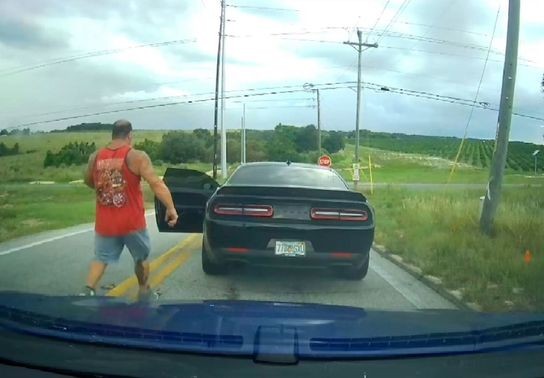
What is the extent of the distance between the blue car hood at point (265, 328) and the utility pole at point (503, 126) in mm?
7056

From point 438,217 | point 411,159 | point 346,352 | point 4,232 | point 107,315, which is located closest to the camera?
point 346,352

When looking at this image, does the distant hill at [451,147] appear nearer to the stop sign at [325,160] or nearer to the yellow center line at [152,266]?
the stop sign at [325,160]

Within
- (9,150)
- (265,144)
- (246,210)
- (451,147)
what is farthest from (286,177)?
(451,147)

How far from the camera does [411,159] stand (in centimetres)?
1152

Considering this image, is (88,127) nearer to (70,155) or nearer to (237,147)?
(70,155)

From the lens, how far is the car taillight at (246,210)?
6434 millimetres

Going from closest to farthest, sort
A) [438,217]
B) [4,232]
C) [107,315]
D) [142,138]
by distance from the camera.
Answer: [107,315]
[142,138]
[4,232]
[438,217]

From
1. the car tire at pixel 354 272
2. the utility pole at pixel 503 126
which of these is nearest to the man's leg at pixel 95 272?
the car tire at pixel 354 272

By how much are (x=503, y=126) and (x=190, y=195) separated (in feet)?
19.3

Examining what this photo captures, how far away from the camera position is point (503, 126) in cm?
1050

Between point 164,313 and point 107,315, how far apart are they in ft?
1.01

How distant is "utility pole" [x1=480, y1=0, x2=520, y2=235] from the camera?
399 inches

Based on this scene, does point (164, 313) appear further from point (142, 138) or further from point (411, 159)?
point (411, 159)

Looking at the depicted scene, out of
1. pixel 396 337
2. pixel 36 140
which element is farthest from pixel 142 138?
pixel 396 337
